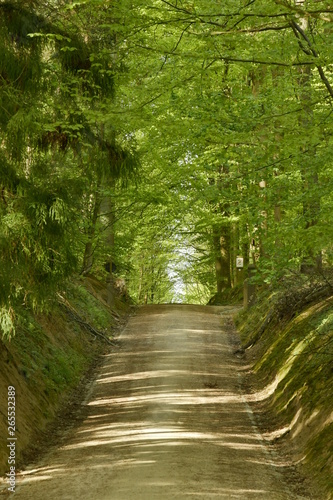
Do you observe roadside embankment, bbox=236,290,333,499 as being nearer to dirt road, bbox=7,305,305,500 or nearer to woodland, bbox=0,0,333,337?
dirt road, bbox=7,305,305,500

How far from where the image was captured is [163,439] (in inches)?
459

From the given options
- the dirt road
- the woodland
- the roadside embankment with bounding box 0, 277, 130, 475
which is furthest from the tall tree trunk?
the woodland

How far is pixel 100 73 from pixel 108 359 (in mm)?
9763

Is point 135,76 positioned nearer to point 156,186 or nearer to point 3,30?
point 3,30

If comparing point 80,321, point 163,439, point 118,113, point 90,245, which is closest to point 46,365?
point 163,439

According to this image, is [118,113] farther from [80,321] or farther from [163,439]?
[80,321]

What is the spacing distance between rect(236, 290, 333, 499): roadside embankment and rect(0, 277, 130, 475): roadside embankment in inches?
172

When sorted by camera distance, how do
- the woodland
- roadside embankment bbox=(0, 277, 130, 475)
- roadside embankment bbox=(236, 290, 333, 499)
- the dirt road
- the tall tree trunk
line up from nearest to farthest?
the dirt road < the woodland < roadside embankment bbox=(236, 290, 333, 499) < roadside embankment bbox=(0, 277, 130, 475) < the tall tree trunk

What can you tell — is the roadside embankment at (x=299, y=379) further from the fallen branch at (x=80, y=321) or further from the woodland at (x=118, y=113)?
the fallen branch at (x=80, y=321)

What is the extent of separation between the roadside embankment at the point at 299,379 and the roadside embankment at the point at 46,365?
4.36 m

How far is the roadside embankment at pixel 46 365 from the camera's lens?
39.3 feet

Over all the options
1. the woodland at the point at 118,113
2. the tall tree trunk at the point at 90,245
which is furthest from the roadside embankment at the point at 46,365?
the woodland at the point at 118,113

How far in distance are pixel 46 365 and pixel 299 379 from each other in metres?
5.74

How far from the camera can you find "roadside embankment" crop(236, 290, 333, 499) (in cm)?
1079
